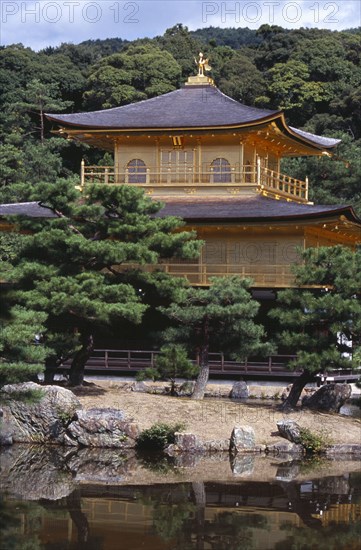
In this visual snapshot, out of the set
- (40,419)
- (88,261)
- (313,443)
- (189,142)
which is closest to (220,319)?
(88,261)

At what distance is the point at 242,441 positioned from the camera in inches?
848

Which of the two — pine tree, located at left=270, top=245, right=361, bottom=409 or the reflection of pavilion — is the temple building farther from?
the reflection of pavilion

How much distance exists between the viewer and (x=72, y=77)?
66.8 meters

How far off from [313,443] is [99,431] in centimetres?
415

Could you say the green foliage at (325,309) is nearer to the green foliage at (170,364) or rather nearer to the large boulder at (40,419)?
the green foliage at (170,364)

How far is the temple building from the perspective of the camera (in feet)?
97.8

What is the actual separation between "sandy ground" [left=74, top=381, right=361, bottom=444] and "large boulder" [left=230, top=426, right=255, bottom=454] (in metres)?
0.31

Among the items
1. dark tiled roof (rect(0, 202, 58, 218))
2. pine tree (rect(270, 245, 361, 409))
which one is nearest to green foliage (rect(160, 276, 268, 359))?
pine tree (rect(270, 245, 361, 409))

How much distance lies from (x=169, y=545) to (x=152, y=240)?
11.4 meters

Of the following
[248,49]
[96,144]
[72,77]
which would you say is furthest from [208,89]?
[248,49]

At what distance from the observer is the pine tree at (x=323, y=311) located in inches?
902

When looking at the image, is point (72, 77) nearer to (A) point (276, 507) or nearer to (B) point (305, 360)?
(B) point (305, 360)

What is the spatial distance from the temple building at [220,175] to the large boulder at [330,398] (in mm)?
5067

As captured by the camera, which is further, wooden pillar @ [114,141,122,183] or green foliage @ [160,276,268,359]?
wooden pillar @ [114,141,122,183]
